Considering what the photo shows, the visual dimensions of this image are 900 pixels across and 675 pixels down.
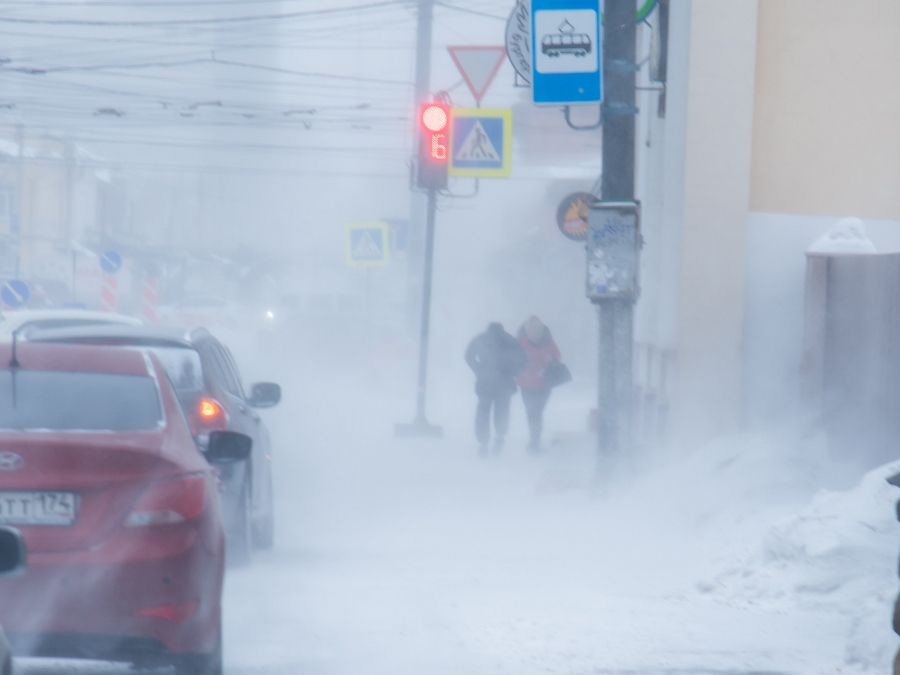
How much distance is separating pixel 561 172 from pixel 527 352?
29079mm

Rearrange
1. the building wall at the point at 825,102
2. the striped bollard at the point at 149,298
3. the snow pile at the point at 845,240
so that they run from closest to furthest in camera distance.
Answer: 1. the snow pile at the point at 845,240
2. the building wall at the point at 825,102
3. the striped bollard at the point at 149,298

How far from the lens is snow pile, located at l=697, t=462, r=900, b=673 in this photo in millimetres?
6277

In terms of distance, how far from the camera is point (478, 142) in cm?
1634

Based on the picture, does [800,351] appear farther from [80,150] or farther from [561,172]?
[80,150]

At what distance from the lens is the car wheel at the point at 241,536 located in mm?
7527

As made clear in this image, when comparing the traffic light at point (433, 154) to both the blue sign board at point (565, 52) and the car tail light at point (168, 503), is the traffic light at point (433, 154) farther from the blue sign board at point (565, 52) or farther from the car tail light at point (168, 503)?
the car tail light at point (168, 503)

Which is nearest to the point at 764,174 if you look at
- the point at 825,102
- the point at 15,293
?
the point at 825,102

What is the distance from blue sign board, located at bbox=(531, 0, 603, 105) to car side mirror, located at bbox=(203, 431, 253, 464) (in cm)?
504

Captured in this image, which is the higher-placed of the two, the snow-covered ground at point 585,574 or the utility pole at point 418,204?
the utility pole at point 418,204

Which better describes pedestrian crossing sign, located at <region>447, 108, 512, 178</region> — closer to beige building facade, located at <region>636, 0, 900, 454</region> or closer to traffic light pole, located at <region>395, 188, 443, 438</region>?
traffic light pole, located at <region>395, 188, 443, 438</region>

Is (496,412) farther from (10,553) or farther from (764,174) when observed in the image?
(10,553)

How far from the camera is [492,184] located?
155 feet

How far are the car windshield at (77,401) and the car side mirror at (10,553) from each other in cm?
187

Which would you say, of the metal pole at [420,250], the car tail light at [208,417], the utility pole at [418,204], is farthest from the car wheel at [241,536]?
the utility pole at [418,204]
